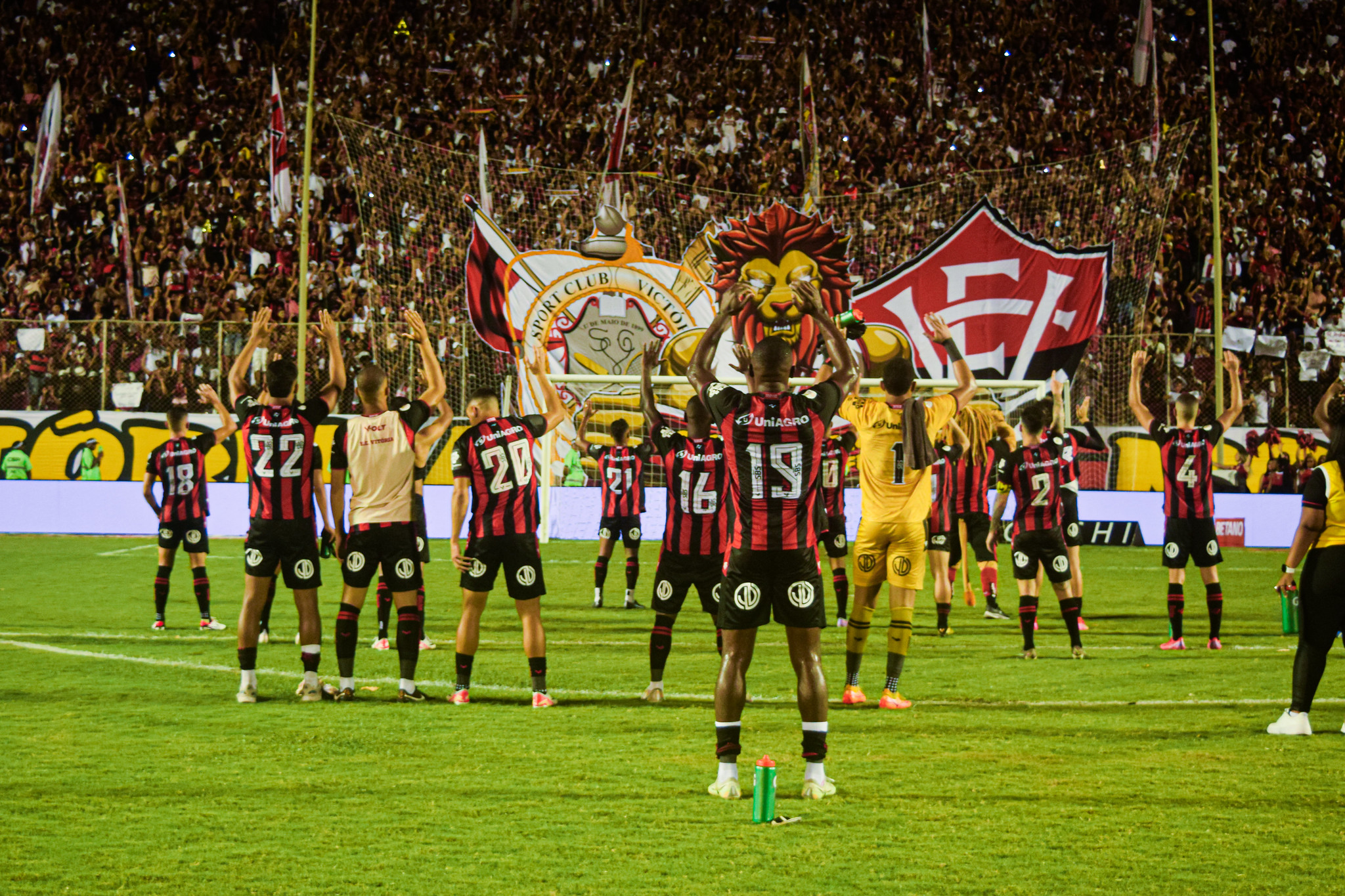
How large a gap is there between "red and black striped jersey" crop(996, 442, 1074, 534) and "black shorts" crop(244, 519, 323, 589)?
5.66 metres

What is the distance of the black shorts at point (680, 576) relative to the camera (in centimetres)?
840

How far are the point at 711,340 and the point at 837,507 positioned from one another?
6.64 m

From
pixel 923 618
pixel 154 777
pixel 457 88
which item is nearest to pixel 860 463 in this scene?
pixel 154 777

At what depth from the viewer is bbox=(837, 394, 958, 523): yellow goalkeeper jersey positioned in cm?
801

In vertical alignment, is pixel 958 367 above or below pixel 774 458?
above

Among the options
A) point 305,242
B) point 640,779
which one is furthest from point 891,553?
point 305,242

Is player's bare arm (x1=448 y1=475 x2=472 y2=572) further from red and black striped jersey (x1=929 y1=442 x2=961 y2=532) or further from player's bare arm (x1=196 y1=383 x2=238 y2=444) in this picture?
red and black striped jersey (x1=929 y1=442 x2=961 y2=532)

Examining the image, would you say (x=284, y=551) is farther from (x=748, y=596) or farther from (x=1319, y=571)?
(x=1319, y=571)

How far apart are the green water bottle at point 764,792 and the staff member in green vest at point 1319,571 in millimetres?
3459

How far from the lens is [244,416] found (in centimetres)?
806

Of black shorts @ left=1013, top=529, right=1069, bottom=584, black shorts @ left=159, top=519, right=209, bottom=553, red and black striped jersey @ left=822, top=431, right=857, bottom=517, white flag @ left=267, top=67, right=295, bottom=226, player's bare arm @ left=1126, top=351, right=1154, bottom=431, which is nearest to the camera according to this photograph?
player's bare arm @ left=1126, top=351, right=1154, bottom=431

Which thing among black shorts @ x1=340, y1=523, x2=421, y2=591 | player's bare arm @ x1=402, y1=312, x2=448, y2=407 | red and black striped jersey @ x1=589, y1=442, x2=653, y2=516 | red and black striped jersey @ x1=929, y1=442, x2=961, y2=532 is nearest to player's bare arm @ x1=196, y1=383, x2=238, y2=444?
black shorts @ x1=340, y1=523, x2=421, y2=591

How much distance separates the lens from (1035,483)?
1047cm

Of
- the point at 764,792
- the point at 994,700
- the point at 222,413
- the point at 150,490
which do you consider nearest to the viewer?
the point at 764,792
